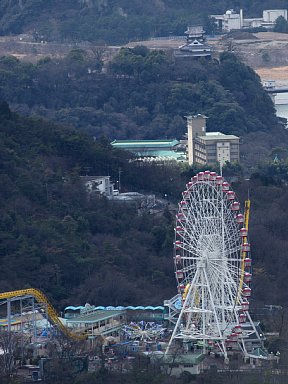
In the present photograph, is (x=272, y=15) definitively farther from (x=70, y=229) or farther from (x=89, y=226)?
(x=70, y=229)

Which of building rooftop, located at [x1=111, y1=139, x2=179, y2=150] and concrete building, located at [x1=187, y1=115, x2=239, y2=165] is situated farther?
building rooftop, located at [x1=111, y1=139, x2=179, y2=150]

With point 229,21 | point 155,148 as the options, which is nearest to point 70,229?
point 155,148

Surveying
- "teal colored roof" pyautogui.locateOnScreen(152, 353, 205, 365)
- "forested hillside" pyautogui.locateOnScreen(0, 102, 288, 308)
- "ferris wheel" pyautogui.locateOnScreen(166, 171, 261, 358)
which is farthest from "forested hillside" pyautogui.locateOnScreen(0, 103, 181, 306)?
"teal colored roof" pyautogui.locateOnScreen(152, 353, 205, 365)

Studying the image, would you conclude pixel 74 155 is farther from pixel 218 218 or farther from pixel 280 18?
pixel 280 18

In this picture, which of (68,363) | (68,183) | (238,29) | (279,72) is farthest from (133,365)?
(238,29)

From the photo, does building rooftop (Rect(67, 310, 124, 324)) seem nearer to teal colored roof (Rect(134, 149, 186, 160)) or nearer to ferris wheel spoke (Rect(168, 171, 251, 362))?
ferris wheel spoke (Rect(168, 171, 251, 362))

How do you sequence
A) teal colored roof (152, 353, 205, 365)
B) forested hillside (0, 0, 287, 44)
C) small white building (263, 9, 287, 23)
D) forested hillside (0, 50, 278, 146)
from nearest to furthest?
teal colored roof (152, 353, 205, 365), forested hillside (0, 50, 278, 146), forested hillside (0, 0, 287, 44), small white building (263, 9, 287, 23)
